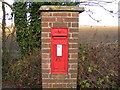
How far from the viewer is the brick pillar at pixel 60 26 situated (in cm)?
306

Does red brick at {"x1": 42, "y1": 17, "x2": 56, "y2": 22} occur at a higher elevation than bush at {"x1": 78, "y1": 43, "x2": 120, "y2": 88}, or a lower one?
higher

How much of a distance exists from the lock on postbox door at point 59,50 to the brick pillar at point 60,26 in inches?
2.2

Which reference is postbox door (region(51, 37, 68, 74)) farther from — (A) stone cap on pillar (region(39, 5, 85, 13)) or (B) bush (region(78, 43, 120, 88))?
(B) bush (region(78, 43, 120, 88))

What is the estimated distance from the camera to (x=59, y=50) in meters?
3.12

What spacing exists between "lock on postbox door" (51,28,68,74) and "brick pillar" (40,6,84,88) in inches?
2.2

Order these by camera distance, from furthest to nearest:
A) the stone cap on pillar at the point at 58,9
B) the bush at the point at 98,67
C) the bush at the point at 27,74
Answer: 1. the bush at the point at 27,74
2. the bush at the point at 98,67
3. the stone cap on pillar at the point at 58,9

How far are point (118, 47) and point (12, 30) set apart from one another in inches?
122

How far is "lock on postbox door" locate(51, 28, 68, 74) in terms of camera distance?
120 inches

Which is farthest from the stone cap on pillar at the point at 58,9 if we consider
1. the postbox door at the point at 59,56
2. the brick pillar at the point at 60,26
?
the postbox door at the point at 59,56

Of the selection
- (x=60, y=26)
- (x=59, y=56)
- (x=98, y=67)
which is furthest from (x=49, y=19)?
(x=98, y=67)

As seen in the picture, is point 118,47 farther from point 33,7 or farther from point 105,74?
point 33,7

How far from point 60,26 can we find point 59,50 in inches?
16.4

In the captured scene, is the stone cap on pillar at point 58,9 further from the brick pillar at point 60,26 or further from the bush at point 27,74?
the bush at point 27,74

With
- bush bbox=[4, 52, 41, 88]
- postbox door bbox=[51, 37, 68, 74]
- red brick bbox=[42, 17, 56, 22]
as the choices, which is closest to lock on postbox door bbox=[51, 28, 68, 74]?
postbox door bbox=[51, 37, 68, 74]
